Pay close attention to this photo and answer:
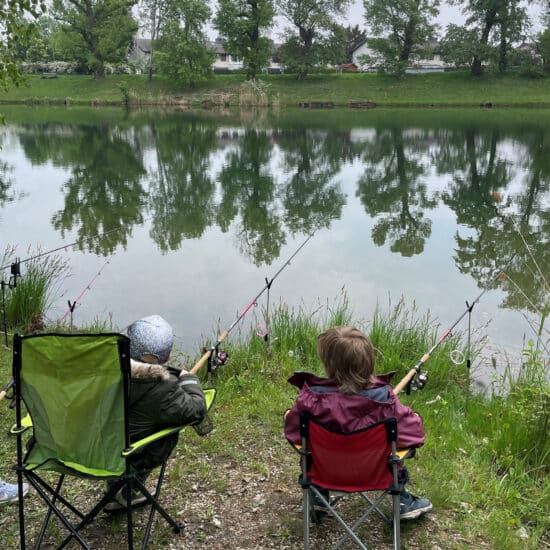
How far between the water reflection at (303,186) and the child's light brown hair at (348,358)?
4.13 meters

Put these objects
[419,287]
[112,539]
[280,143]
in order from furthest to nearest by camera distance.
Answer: [280,143] → [419,287] → [112,539]

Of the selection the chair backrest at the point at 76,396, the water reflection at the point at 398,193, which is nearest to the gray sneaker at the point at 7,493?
the chair backrest at the point at 76,396

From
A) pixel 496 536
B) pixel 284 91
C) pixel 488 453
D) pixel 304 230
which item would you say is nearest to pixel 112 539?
pixel 496 536

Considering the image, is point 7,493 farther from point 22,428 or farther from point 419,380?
point 419,380

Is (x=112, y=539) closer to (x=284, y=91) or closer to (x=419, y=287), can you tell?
(x=419, y=287)

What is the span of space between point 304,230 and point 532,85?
143ft

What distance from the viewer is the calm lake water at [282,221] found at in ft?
25.7

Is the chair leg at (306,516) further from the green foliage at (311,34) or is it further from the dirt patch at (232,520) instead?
the green foliage at (311,34)

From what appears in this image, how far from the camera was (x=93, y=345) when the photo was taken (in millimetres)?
2275

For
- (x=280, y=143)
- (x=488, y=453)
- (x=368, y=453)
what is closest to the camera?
(x=368, y=453)

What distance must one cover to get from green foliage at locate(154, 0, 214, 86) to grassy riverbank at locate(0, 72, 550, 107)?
150 centimetres

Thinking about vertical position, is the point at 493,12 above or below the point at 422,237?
above

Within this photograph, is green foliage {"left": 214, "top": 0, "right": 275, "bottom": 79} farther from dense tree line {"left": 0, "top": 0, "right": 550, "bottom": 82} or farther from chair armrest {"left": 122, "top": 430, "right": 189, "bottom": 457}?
chair armrest {"left": 122, "top": 430, "right": 189, "bottom": 457}

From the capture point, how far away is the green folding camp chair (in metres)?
2.30
